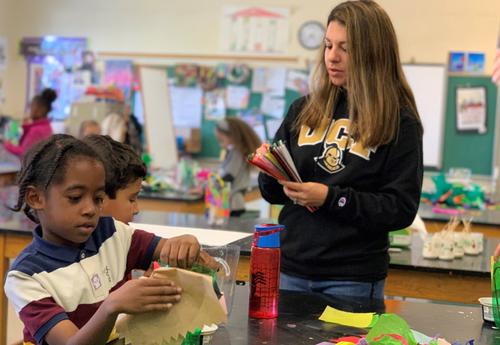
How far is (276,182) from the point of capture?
2.13 metres

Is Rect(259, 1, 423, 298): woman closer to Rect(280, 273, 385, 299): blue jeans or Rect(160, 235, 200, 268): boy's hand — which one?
Rect(280, 273, 385, 299): blue jeans

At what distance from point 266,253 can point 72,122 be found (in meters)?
5.47

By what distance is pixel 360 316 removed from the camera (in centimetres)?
167

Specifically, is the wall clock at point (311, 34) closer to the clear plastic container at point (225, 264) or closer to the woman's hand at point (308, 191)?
the woman's hand at point (308, 191)

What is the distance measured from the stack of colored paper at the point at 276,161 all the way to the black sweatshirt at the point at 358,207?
11cm

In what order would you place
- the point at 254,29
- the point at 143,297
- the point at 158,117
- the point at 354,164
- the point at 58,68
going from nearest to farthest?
the point at 143,297
the point at 354,164
the point at 158,117
the point at 254,29
the point at 58,68

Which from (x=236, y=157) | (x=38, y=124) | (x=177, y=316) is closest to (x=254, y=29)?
(x=236, y=157)

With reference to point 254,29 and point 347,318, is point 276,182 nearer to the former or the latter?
point 347,318

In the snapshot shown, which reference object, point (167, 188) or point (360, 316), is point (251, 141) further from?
point (360, 316)

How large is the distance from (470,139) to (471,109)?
267 mm

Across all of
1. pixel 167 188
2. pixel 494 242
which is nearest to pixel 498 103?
pixel 167 188

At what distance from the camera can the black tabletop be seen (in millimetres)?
1512

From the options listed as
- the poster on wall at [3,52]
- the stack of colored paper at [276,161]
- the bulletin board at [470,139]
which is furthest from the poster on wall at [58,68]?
the stack of colored paper at [276,161]

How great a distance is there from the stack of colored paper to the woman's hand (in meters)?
0.02
